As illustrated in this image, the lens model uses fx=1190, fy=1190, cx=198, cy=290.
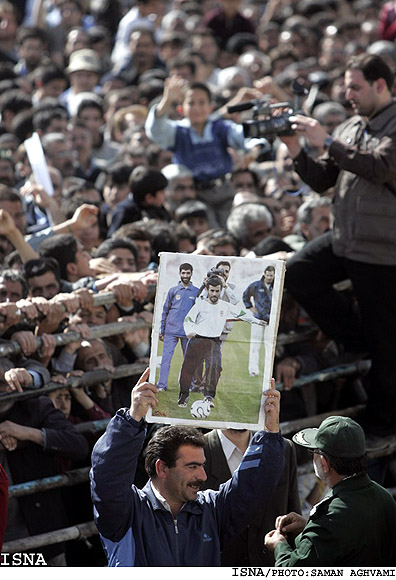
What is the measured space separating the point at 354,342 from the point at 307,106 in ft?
18.6

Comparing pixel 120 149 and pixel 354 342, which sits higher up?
pixel 354 342

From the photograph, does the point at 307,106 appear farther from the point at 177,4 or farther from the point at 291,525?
the point at 291,525

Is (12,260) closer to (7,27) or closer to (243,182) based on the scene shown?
(243,182)

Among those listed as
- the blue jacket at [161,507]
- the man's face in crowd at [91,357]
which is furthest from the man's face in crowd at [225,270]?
the man's face in crowd at [91,357]

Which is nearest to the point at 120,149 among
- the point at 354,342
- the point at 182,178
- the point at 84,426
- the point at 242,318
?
the point at 182,178

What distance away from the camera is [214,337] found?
5.32 m

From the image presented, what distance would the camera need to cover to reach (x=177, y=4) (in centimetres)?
1916

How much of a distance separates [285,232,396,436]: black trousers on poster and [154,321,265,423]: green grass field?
245cm

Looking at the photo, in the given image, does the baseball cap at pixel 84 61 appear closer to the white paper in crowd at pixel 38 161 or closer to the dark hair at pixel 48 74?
the dark hair at pixel 48 74

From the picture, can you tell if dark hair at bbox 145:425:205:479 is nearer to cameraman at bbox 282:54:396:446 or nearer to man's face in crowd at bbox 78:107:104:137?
cameraman at bbox 282:54:396:446

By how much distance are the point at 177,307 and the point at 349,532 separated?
122 centimetres

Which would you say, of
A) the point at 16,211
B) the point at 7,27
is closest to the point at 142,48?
the point at 7,27

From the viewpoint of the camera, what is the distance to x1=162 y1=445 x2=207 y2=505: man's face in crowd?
5383 mm

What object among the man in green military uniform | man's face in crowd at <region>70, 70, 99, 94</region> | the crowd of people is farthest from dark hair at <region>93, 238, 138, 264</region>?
man's face in crowd at <region>70, 70, 99, 94</region>
